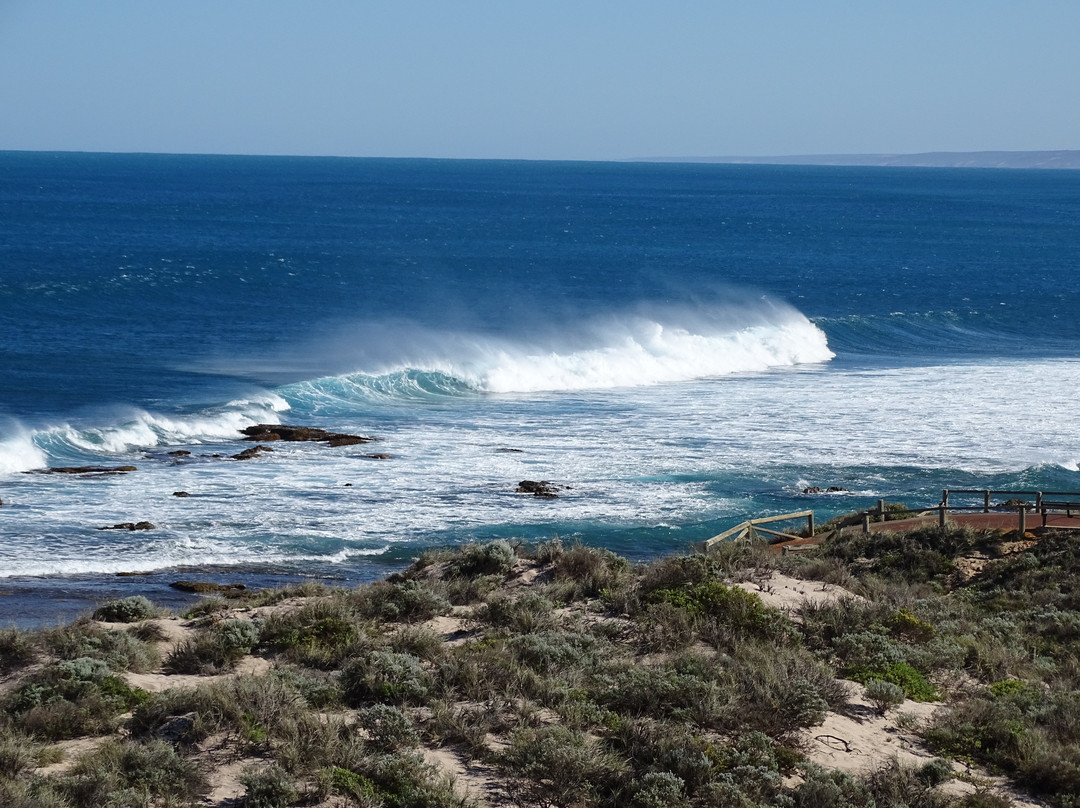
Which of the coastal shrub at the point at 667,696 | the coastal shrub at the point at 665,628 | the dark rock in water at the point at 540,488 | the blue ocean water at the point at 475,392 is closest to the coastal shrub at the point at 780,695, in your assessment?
the coastal shrub at the point at 667,696

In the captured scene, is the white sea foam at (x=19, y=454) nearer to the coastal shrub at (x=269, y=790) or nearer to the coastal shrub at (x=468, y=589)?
the coastal shrub at (x=468, y=589)

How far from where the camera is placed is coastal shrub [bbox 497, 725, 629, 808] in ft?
31.9

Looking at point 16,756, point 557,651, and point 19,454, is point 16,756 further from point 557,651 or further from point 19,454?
point 19,454

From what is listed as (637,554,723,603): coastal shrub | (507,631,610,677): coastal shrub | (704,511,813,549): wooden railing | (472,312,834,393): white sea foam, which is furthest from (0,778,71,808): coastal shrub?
(472,312,834,393): white sea foam

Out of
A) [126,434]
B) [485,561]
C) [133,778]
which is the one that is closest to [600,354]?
[126,434]

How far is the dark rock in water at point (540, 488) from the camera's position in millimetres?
27962

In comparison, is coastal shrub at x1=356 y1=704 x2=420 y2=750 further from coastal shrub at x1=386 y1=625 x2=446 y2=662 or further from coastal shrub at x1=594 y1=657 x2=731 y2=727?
coastal shrub at x1=594 y1=657 x2=731 y2=727

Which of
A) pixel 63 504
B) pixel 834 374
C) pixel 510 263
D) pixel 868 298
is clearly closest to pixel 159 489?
pixel 63 504

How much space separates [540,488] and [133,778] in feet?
62.8

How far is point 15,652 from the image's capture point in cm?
1224

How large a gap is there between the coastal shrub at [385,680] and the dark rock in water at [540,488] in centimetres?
1599

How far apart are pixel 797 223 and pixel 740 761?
12934cm

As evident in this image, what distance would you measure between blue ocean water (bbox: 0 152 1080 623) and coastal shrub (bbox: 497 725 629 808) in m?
11.6

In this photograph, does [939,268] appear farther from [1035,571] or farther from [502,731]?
[502,731]
